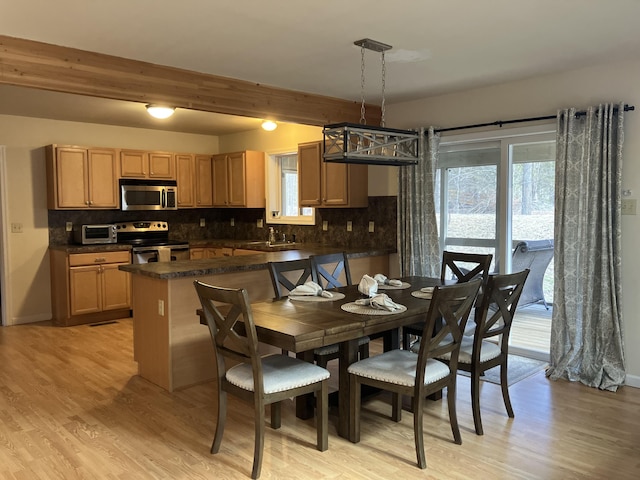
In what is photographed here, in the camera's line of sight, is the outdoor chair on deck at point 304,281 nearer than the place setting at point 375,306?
No

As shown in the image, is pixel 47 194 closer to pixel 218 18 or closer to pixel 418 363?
pixel 218 18

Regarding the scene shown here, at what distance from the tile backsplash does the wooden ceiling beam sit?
1300 millimetres

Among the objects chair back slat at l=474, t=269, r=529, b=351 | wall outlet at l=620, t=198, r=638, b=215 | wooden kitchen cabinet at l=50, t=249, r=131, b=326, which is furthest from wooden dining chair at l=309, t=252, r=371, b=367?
wooden kitchen cabinet at l=50, t=249, r=131, b=326

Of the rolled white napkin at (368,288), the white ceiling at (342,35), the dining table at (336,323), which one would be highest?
the white ceiling at (342,35)

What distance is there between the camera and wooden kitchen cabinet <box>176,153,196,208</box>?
23.6 ft

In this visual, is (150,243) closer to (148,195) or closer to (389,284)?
(148,195)

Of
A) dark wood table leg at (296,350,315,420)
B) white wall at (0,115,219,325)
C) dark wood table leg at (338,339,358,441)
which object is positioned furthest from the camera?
Result: white wall at (0,115,219,325)

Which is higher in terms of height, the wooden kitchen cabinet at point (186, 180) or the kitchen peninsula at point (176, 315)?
the wooden kitchen cabinet at point (186, 180)

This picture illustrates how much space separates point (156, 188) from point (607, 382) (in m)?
5.49

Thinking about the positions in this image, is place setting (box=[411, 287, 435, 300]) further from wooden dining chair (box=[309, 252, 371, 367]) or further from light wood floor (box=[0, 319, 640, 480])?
light wood floor (box=[0, 319, 640, 480])

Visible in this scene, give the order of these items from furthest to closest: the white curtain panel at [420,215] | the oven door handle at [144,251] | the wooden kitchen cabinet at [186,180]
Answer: the wooden kitchen cabinet at [186,180]
the oven door handle at [144,251]
the white curtain panel at [420,215]

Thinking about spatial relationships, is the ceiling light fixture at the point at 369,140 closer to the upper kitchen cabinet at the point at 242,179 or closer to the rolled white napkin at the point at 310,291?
the rolled white napkin at the point at 310,291

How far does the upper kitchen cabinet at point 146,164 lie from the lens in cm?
664

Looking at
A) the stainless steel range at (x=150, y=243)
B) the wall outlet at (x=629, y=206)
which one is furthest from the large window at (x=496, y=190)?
the stainless steel range at (x=150, y=243)
